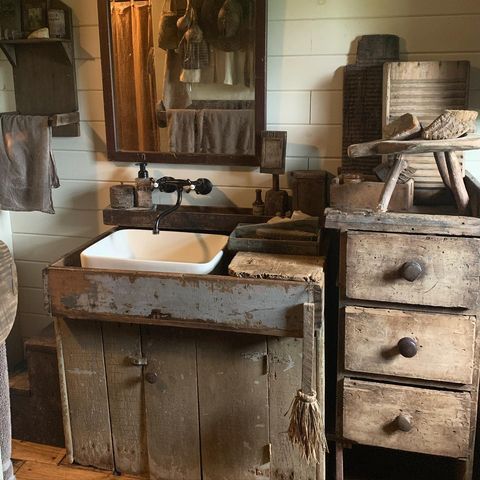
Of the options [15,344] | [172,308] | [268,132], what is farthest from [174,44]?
[15,344]

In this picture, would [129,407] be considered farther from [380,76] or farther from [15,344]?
[380,76]

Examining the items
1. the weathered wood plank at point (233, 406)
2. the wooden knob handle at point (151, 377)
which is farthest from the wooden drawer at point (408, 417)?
the wooden knob handle at point (151, 377)

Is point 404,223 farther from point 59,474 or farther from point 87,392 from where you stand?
point 59,474

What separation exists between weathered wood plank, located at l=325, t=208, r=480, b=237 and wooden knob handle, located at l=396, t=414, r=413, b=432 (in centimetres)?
55

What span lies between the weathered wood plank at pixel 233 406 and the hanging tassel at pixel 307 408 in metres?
0.19

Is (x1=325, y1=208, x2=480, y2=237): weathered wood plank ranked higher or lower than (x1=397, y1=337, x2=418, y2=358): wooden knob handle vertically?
higher

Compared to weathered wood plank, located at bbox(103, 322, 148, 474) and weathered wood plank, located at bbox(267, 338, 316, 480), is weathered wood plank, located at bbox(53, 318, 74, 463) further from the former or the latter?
weathered wood plank, located at bbox(267, 338, 316, 480)

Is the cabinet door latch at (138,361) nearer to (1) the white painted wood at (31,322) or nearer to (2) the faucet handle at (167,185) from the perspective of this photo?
(2) the faucet handle at (167,185)

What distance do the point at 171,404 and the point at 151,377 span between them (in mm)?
111

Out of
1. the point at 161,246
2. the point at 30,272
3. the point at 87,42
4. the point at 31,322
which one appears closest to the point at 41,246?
the point at 30,272

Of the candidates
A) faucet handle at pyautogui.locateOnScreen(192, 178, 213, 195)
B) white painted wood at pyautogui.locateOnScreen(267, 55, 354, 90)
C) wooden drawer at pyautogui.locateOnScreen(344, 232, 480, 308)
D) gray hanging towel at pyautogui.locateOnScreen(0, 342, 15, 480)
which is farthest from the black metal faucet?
gray hanging towel at pyautogui.locateOnScreen(0, 342, 15, 480)

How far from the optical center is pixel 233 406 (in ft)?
6.59

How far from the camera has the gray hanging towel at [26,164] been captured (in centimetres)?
233

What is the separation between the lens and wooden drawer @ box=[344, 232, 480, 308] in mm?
1683
